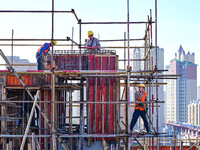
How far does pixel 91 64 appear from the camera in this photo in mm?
16344

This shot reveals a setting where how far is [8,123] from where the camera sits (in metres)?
16.1

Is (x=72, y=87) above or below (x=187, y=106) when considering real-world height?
above

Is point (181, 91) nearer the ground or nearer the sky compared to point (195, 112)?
nearer the sky

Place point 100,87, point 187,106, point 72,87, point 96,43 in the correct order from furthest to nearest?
point 187,106 < point 96,43 < point 100,87 < point 72,87

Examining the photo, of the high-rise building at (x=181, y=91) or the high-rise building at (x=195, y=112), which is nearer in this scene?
the high-rise building at (x=195, y=112)

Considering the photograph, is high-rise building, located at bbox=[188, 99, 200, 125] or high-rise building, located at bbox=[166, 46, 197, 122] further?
high-rise building, located at bbox=[166, 46, 197, 122]

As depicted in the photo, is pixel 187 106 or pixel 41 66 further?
pixel 187 106

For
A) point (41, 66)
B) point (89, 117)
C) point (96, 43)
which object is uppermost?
point (96, 43)

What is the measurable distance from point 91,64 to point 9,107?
176 inches

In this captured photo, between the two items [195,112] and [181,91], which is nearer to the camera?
[195,112]

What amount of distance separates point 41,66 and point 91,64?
2.42 meters

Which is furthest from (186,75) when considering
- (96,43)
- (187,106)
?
(96,43)

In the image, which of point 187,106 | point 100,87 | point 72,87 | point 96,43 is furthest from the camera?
point 187,106

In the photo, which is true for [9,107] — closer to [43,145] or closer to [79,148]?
[43,145]
